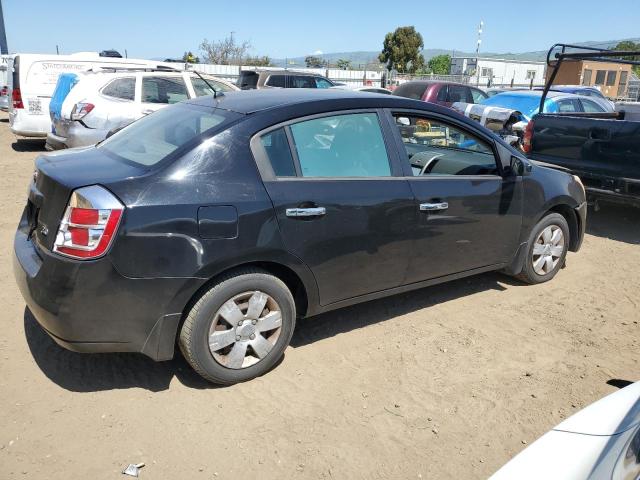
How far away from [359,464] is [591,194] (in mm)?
5122

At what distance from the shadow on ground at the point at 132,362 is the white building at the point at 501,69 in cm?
4026

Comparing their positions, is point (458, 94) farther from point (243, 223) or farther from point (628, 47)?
point (628, 47)

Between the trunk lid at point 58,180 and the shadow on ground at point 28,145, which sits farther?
the shadow on ground at point 28,145

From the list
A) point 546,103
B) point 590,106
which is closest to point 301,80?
point 546,103

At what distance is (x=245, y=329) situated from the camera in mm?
3199

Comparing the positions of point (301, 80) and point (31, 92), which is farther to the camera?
point (301, 80)

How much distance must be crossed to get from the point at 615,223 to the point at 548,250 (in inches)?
123

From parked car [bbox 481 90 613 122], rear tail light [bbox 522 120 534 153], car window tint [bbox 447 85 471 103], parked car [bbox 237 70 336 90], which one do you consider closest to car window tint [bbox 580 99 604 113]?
parked car [bbox 481 90 613 122]

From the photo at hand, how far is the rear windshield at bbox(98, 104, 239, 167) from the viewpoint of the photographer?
322cm

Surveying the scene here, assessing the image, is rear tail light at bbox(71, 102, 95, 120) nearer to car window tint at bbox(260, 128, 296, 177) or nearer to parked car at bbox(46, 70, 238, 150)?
parked car at bbox(46, 70, 238, 150)

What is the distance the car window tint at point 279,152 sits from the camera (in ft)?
10.6

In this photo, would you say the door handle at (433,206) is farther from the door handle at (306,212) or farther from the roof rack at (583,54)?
the roof rack at (583,54)

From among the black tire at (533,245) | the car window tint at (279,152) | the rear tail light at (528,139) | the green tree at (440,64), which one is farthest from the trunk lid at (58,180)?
the green tree at (440,64)

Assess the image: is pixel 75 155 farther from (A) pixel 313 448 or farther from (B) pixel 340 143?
(A) pixel 313 448
